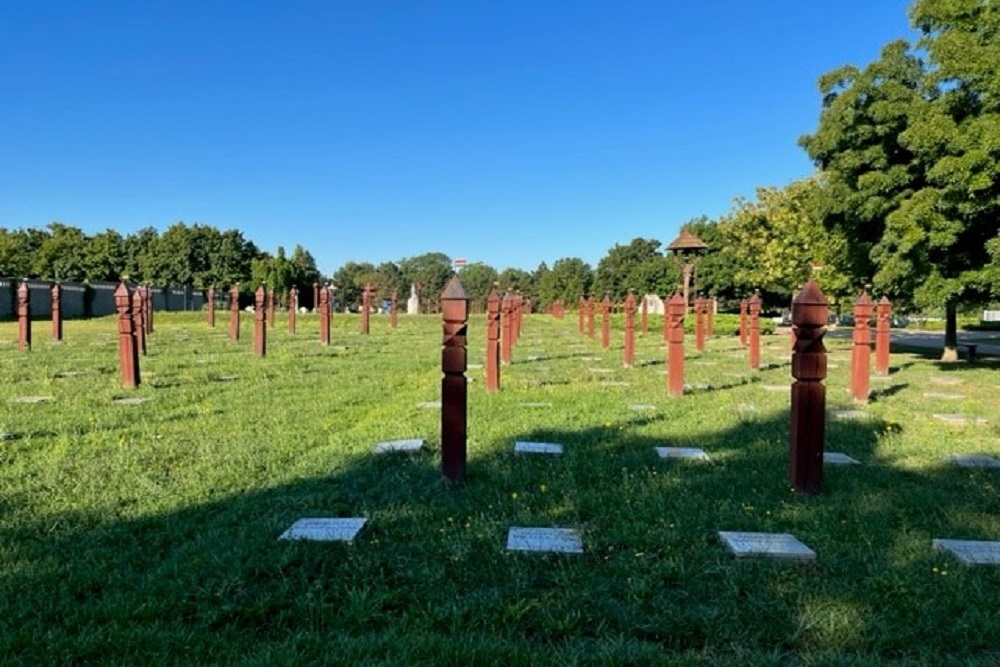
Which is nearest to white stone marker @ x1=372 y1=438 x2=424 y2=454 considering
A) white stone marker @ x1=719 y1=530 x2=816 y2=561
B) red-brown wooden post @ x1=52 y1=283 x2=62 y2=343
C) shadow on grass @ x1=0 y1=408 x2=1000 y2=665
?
shadow on grass @ x1=0 y1=408 x2=1000 y2=665

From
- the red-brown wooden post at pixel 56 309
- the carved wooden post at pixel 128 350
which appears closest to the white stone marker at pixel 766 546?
the carved wooden post at pixel 128 350

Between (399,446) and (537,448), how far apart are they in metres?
0.93

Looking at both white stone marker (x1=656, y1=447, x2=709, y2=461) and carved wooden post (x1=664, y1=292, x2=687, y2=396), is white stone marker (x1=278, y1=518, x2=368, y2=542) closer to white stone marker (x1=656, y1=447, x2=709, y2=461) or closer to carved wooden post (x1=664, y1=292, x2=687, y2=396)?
white stone marker (x1=656, y1=447, x2=709, y2=461)

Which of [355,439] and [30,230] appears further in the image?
[30,230]

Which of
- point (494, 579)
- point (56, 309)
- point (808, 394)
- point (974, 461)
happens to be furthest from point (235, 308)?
point (494, 579)

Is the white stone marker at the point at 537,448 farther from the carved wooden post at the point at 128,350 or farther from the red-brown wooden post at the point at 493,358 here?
the carved wooden post at the point at 128,350

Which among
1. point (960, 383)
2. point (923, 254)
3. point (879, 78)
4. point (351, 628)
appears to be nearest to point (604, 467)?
point (351, 628)

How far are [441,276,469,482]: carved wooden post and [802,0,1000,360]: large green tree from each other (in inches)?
318

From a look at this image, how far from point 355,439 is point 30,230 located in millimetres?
53518

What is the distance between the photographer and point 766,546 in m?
2.93

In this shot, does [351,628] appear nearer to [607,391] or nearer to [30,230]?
[607,391]

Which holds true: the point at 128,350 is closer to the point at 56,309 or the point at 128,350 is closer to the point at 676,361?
the point at 676,361

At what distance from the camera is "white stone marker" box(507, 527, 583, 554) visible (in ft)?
9.46

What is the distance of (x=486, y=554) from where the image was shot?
112 inches
